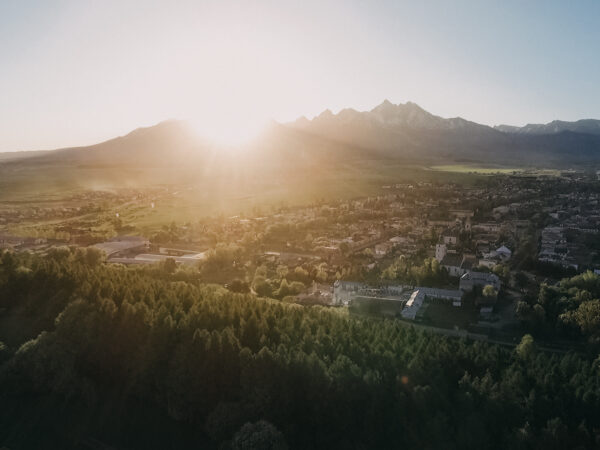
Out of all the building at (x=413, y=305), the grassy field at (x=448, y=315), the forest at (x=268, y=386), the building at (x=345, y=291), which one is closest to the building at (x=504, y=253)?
the grassy field at (x=448, y=315)

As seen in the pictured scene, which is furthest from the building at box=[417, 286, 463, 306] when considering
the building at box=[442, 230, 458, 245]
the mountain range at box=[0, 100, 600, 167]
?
the mountain range at box=[0, 100, 600, 167]

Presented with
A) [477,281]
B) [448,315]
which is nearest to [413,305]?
[448,315]

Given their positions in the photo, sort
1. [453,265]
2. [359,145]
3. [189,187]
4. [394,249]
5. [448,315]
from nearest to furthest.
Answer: [448,315] → [453,265] → [394,249] → [189,187] → [359,145]

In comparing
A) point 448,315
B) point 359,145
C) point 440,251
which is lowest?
point 448,315

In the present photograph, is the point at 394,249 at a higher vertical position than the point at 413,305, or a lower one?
lower

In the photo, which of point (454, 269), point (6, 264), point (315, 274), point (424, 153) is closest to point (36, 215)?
point (6, 264)

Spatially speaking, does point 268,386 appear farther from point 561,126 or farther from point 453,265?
point 561,126

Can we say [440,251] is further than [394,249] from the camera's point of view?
No
